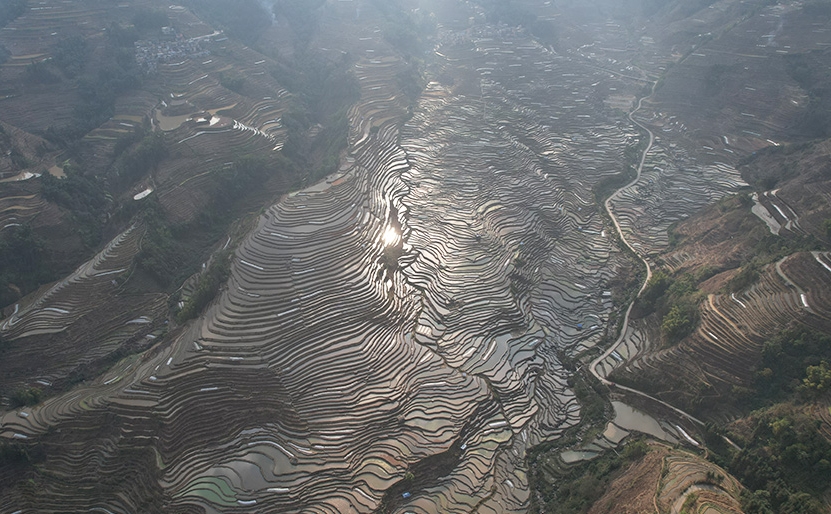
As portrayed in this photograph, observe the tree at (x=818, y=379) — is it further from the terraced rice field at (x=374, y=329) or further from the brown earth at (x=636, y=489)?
the brown earth at (x=636, y=489)

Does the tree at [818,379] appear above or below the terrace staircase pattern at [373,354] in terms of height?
above

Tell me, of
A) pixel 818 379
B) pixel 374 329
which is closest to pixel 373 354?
pixel 374 329

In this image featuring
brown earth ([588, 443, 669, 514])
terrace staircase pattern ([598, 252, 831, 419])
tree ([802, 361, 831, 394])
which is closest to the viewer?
brown earth ([588, 443, 669, 514])

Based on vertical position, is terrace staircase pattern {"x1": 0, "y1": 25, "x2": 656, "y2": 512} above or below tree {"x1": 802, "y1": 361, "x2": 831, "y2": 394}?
below

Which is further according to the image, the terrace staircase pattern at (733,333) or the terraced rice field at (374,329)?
the terrace staircase pattern at (733,333)

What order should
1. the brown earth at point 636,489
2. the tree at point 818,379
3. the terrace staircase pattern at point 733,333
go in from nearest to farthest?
the brown earth at point 636,489 < the tree at point 818,379 < the terrace staircase pattern at point 733,333

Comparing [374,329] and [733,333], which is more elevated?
[733,333]

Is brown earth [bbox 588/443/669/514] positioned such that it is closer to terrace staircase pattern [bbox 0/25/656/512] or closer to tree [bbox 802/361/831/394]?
terrace staircase pattern [bbox 0/25/656/512]

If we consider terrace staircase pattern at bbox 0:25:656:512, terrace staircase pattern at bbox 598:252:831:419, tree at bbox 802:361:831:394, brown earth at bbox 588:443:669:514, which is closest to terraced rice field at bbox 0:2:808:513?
terrace staircase pattern at bbox 0:25:656:512

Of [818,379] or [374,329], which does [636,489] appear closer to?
[818,379]

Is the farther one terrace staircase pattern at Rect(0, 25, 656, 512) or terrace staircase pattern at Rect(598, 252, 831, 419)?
terrace staircase pattern at Rect(598, 252, 831, 419)

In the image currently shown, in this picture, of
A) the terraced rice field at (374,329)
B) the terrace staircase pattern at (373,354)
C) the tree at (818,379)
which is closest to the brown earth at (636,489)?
the terraced rice field at (374,329)
